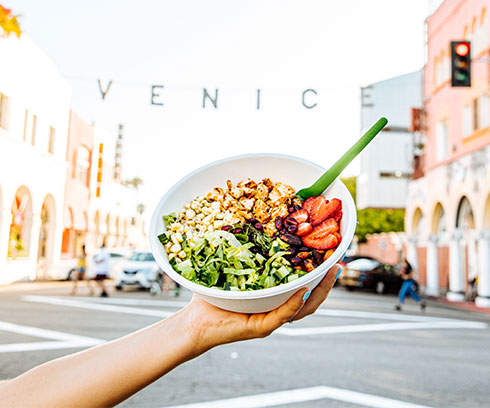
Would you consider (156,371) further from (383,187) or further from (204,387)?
(383,187)

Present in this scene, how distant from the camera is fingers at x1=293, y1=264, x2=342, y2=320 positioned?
124cm

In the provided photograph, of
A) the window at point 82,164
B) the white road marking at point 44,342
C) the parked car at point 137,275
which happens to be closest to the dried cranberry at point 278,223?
the white road marking at point 44,342

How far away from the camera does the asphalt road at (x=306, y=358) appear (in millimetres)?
5129

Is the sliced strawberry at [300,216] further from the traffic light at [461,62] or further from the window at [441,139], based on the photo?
the window at [441,139]

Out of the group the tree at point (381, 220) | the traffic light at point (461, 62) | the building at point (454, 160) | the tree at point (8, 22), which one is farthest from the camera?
the tree at point (381, 220)

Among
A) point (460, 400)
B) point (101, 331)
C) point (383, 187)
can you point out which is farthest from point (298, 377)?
point (383, 187)

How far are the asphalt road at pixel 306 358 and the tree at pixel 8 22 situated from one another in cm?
348

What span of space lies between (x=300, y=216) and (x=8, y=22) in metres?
2.32

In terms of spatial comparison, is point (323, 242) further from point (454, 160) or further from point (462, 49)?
point (454, 160)

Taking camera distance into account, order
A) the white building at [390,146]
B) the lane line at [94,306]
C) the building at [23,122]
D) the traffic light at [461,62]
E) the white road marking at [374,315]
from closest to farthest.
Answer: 1. the building at [23,122]
2. the traffic light at [461,62]
3. the lane line at [94,306]
4. the white road marking at [374,315]
5. the white building at [390,146]

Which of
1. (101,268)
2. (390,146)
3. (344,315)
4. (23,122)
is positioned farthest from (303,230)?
(390,146)

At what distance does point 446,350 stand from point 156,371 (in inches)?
303

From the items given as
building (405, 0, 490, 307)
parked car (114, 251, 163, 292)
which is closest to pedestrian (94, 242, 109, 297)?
parked car (114, 251, 163, 292)

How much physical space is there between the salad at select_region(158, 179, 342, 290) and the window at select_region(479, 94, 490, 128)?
15638 mm
